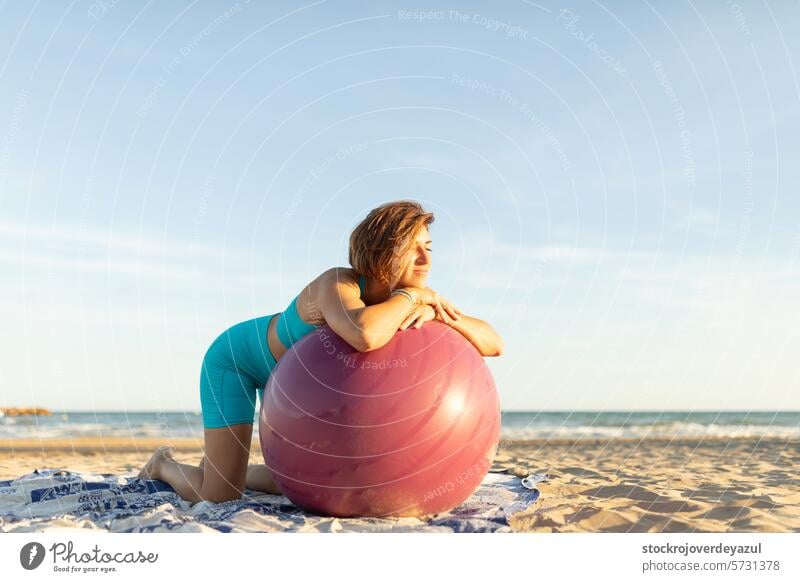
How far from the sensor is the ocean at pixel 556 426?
23.0 m

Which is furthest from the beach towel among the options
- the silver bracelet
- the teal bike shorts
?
the silver bracelet

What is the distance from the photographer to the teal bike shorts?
18.0ft

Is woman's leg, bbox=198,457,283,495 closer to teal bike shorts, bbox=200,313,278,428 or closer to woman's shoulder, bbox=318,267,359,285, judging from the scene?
teal bike shorts, bbox=200,313,278,428

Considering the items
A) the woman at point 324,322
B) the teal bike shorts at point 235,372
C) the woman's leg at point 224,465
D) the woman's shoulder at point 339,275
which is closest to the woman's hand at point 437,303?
the woman at point 324,322

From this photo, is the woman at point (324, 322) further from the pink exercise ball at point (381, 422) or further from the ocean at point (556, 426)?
the ocean at point (556, 426)

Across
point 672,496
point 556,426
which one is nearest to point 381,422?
point 672,496

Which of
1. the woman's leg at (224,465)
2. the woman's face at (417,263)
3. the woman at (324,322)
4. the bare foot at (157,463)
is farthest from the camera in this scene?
the bare foot at (157,463)

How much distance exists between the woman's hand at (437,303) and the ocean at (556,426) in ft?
56.7

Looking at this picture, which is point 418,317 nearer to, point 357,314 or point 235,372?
point 357,314

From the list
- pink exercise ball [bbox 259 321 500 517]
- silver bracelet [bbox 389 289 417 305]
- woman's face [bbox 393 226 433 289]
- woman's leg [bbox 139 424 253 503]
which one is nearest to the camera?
pink exercise ball [bbox 259 321 500 517]

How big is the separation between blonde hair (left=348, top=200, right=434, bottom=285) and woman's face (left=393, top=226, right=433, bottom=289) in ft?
0.14

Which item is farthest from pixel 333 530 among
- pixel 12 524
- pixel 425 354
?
pixel 12 524

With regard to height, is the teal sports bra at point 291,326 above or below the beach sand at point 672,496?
above
